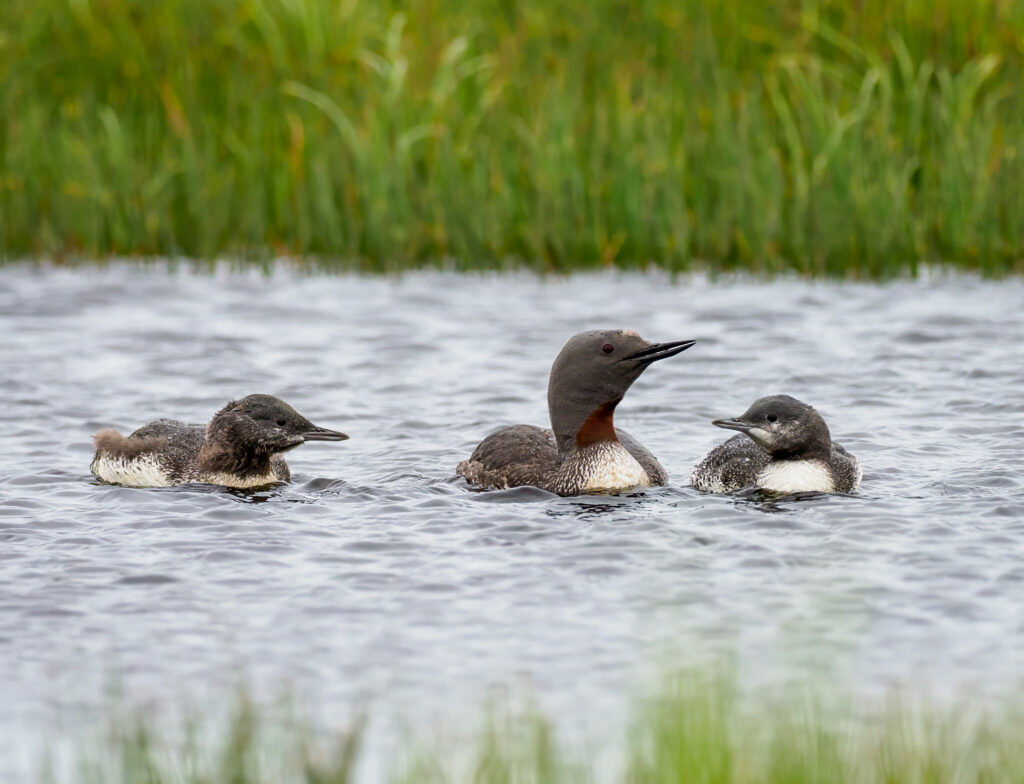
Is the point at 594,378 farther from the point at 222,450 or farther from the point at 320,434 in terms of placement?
the point at 222,450

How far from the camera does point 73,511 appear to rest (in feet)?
26.0

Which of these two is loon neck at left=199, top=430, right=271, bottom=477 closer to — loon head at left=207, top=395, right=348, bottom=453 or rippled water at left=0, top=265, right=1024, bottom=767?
loon head at left=207, top=395, right=348, bottom=453

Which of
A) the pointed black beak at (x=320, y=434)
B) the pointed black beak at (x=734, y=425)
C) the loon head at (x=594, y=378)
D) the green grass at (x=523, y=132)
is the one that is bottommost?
the pointed black beak at (x=320, y=434)

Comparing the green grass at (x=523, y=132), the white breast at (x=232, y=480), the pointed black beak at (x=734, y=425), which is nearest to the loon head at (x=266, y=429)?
the white breast at (x=232, y=480)

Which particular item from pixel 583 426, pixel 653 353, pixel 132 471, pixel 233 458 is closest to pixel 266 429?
pixel 233 458

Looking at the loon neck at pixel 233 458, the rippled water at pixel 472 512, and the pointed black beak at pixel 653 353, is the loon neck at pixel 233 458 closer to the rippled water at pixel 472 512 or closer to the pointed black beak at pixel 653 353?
the rippled water at pixel 472 512

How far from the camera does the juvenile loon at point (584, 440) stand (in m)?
8.44

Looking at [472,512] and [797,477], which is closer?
[472,512]

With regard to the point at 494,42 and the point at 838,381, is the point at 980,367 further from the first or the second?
the point at 494,42

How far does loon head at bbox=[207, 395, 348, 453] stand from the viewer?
8.73 meters

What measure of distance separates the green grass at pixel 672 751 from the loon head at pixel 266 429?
11.9 ft

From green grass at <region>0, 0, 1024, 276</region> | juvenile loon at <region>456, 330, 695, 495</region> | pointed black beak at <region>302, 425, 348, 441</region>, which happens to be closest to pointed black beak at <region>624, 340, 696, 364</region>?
juvenile loon at <region>456, 330, 695, 495</region>

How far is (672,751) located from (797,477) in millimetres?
4052

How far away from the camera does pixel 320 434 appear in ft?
28.5
